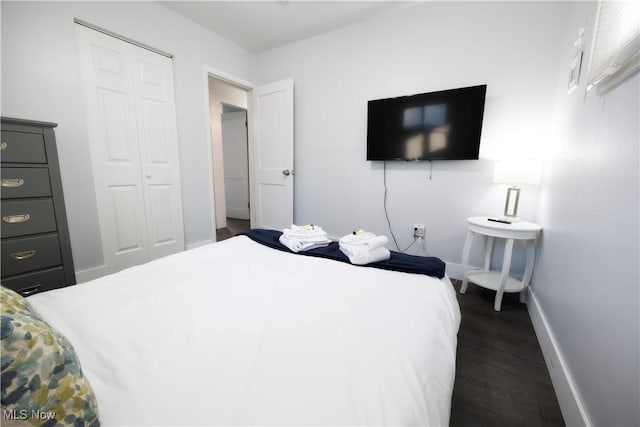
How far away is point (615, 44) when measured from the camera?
1053 millimetres

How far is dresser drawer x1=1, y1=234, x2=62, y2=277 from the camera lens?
1.48 m

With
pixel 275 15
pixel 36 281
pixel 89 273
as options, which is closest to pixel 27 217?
pixel 36 281

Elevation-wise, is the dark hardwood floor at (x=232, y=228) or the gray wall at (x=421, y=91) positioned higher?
the gray wall at (x=421, y=91)

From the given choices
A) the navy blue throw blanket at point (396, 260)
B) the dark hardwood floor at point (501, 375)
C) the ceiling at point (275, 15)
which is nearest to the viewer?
the dark hardwood floor at point (501, 375)

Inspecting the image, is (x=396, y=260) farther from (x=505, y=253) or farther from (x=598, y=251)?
→ (x=505, y=253)

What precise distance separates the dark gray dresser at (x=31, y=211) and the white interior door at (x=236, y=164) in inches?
139

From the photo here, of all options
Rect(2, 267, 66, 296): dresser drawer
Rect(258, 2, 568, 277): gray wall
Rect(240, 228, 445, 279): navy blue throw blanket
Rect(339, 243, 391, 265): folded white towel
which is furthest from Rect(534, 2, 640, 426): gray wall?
Rect(2, 267, 66, 296): dresser drawer

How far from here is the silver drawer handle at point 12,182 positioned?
1.45 meters

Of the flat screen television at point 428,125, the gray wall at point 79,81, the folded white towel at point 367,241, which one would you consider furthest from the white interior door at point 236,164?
the folded white towel at point 367,241

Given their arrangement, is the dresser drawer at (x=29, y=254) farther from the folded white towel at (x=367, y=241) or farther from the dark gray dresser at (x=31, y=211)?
the folded white towel at (x=367, y=241)

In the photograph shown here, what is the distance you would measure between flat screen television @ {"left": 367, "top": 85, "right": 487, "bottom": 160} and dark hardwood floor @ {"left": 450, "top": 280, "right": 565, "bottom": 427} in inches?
54.3

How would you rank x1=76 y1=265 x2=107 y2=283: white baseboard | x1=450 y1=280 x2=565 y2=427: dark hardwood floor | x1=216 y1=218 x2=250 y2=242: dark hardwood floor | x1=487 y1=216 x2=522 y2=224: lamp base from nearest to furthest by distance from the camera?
x1=450 y1=280 x2=565 y2=427: dark hardwood floor → x1=487 y1=216 x2=522 y2=224: lamp base → x1=76 y1=265 x2=107 y2=283: white baseboard → x1=216 y1=218 x2=250 y2=242: dark hardwood floor

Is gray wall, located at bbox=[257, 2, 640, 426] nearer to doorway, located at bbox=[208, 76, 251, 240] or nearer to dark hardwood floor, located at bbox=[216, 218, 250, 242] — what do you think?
doorway, located at bbox=[208, 76, 251, 240]

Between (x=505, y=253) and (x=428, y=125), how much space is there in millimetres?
1308
